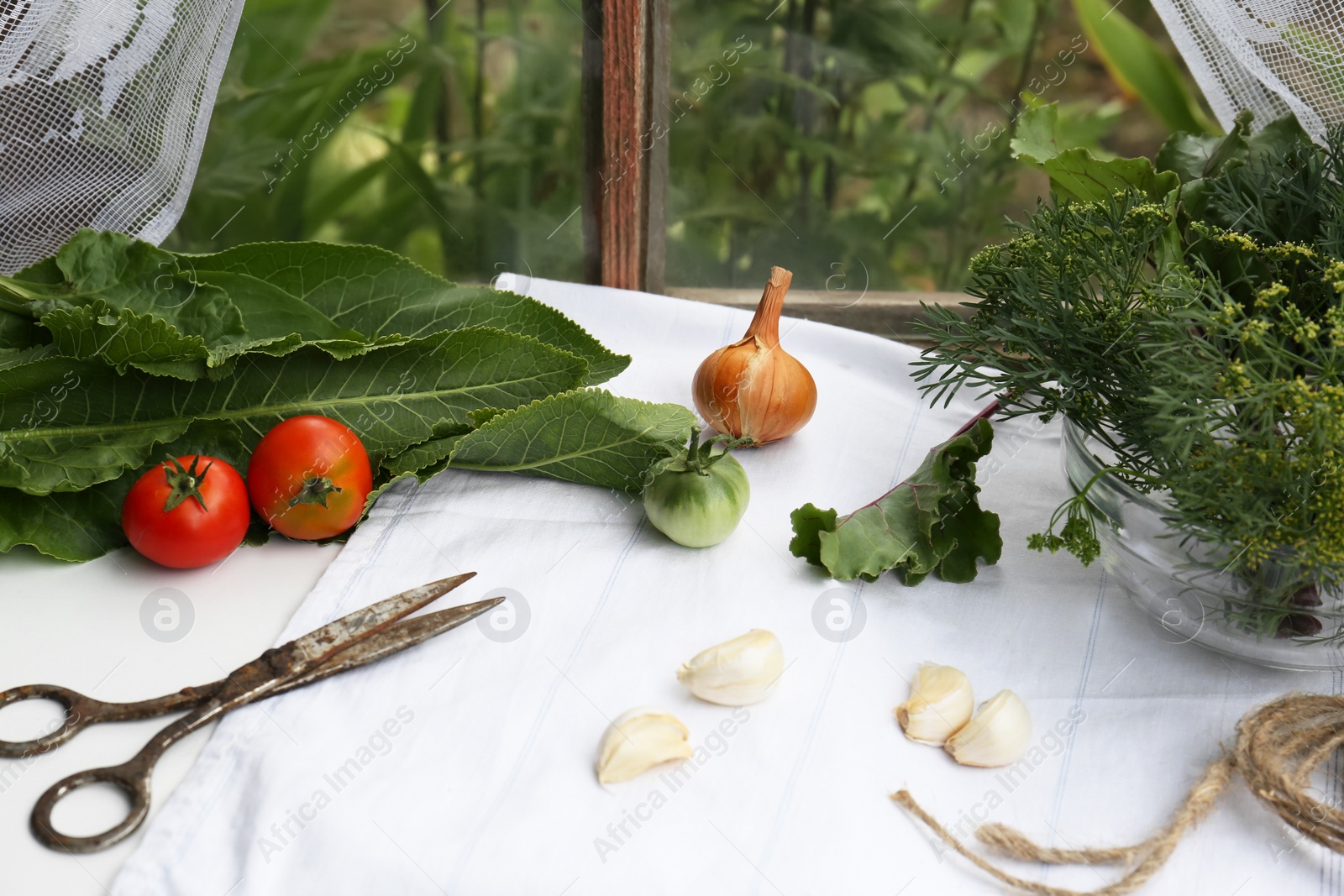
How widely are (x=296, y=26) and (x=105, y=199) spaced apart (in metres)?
0.52

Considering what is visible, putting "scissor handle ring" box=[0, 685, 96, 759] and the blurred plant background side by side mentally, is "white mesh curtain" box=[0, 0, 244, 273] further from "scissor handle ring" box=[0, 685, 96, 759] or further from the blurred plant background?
"scissor handle ring" box=[0, 685, 96, 759]

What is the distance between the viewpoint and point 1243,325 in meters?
0.64

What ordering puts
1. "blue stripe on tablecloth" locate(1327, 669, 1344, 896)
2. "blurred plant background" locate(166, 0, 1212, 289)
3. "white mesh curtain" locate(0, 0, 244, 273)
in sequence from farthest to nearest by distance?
"blurred plant background" locate(166, 0, 1212, 289), "white mesh curtain" locate(0, 0, 244, 273), "blue stripe on tablecloth" locate(1327, 669, 1344, 896)

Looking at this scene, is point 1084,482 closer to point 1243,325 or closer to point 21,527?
point 1243,325

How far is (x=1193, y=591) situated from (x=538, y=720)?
1.50ft

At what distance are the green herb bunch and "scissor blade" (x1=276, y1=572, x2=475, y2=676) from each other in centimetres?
42

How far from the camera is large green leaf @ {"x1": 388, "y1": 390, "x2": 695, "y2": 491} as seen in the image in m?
0.82

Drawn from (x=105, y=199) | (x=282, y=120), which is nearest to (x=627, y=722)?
(x=105, y=199)

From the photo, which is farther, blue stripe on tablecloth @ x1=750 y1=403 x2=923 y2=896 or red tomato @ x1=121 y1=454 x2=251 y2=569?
red tomato @ x1=121 y1=454 x2=251 y2=569

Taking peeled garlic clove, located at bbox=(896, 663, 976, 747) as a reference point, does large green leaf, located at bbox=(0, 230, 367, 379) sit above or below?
above

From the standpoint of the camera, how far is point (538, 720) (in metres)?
0.66

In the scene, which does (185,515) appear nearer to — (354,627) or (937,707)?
(354,627)

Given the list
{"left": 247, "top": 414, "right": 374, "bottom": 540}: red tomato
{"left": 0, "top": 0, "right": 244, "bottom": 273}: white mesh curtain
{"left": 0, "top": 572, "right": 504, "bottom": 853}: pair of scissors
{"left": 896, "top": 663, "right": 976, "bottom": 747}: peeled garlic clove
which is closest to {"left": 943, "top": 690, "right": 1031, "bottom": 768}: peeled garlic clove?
{"left": 896, "top": 663, "right": 976, "bottom": 747}: peeled garlic clove

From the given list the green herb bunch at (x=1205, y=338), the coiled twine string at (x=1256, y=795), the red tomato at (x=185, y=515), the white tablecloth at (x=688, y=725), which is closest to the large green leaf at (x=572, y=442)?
the white tablecloth at (x=688, y=725)
